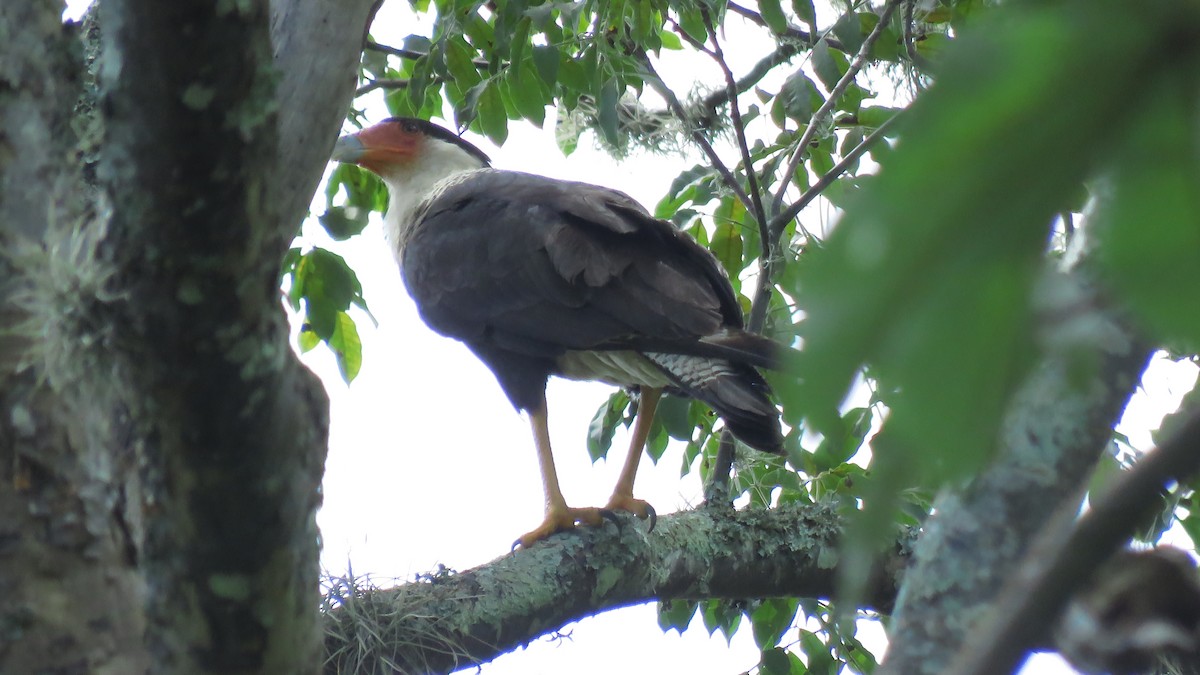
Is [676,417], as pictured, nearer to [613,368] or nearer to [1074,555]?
[613,368]

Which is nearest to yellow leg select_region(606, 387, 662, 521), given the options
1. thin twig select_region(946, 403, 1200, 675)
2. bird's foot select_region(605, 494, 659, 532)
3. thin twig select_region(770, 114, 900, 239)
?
bird's foot select_region(605, 494, 659, 532)

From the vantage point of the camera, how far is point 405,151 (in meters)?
5.42

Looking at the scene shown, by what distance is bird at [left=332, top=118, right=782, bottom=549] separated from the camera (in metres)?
3.37

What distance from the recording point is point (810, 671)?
3617mm

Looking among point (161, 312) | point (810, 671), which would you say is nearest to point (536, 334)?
point (810, 671)

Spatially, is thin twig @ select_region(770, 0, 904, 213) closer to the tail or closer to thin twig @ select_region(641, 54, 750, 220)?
thin twig @ select_region(641, 54, 750, 220)

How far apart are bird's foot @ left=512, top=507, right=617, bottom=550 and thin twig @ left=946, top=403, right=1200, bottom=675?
2.76 metres

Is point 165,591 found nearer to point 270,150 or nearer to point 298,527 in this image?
point 298,527

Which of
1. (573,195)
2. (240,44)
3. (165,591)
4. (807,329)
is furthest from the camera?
(573,195)

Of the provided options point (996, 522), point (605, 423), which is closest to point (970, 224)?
point (996, 522)

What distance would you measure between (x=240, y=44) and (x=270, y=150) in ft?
0.39

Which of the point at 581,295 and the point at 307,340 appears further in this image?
the point at 307,340

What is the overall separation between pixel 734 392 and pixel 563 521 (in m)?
0.59

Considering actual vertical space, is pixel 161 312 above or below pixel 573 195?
below
